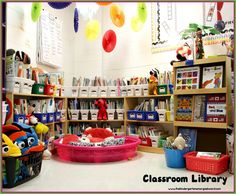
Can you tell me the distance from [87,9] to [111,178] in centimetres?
290

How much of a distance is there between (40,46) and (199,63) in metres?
2.34

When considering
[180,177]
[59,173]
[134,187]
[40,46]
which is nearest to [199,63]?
[180,177]

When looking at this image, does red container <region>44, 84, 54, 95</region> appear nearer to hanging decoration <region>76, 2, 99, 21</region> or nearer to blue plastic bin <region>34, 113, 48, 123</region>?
blue plastic bin <region>34, 113, 48, 123</region>

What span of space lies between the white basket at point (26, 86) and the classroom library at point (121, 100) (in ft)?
A: 0.04

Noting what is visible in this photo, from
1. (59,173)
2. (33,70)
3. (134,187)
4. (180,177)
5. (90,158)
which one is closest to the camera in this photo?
(134,187)

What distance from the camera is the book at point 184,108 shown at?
9.60 feet

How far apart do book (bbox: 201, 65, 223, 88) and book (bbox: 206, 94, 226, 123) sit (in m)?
0.13

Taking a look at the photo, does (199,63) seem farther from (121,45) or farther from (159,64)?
(121,45)

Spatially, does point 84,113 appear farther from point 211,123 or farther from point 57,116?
point 211,123

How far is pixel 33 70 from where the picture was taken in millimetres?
3186

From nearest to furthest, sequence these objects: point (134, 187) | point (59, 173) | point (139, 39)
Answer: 1. point (134, 187)
2. point (59, 173)
3. point (139, 39)

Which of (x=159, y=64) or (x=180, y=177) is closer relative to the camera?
(x=180, y=177)

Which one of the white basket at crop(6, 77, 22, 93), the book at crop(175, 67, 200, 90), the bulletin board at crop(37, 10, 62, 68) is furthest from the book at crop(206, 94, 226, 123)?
the bulletin board at crop(37, 10, 62, 68)

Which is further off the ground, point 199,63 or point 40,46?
point 40,46
